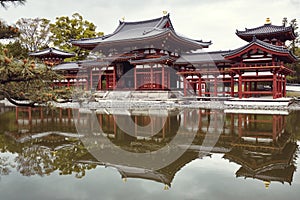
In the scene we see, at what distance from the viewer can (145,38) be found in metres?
27.2

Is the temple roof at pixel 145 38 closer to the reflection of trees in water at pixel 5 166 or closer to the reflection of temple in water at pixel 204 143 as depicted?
the reflection of temple in water at pixel 204 143

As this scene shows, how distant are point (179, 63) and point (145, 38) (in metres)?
4.32

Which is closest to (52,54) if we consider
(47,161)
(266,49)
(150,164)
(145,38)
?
(145,38)

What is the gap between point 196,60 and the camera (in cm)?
2670

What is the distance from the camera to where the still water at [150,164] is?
16.3ft

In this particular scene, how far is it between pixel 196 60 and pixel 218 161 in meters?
20.8

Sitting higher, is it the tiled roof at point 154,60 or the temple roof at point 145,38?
the temple roof at point 145,38

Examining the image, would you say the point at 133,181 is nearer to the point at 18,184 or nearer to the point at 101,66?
the point at 18,184

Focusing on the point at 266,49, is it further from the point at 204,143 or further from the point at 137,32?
the point at 137,32

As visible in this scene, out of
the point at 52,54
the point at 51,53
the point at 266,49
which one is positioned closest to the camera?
the point at 266,49

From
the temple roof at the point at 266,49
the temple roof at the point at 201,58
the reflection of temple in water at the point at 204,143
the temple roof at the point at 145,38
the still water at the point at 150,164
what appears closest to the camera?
the still water at the point at 150,164

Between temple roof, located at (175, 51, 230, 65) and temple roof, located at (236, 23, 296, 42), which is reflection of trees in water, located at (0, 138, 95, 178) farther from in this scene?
temple roof, located at (236, 23, 296, 42)

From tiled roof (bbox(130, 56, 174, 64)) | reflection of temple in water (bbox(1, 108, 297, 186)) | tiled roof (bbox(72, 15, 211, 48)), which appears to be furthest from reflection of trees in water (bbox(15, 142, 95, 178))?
tiled roof (bbox(72, 15, 211, 48))

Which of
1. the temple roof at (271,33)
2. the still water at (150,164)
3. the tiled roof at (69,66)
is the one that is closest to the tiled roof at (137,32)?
the tiled roof at (69,66)
